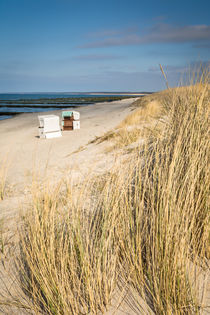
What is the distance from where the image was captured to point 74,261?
1.53 m

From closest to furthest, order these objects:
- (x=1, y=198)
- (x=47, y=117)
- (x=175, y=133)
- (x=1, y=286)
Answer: (x=1, y=286) < (x=175, y=133) < (x=1, y=198) < (x=47, y=117)

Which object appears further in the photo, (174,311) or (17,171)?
(17,171)

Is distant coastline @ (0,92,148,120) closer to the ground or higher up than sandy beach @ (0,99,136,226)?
higher up

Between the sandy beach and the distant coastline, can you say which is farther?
the distant coastline

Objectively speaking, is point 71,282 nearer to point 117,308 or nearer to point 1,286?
point 117,308

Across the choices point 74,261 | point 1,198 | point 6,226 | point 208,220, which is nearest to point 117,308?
point 74,261

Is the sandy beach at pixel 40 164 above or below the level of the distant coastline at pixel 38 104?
below

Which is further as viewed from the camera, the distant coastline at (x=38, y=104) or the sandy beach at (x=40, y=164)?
the distant coastline at (x=38, y=104)

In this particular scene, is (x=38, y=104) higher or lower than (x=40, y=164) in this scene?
higher

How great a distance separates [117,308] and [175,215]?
662 mm

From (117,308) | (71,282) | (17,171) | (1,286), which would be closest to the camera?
(117,308)

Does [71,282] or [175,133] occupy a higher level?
[175,133]

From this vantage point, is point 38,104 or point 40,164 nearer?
point 40,164

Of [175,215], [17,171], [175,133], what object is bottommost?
[17,171]
